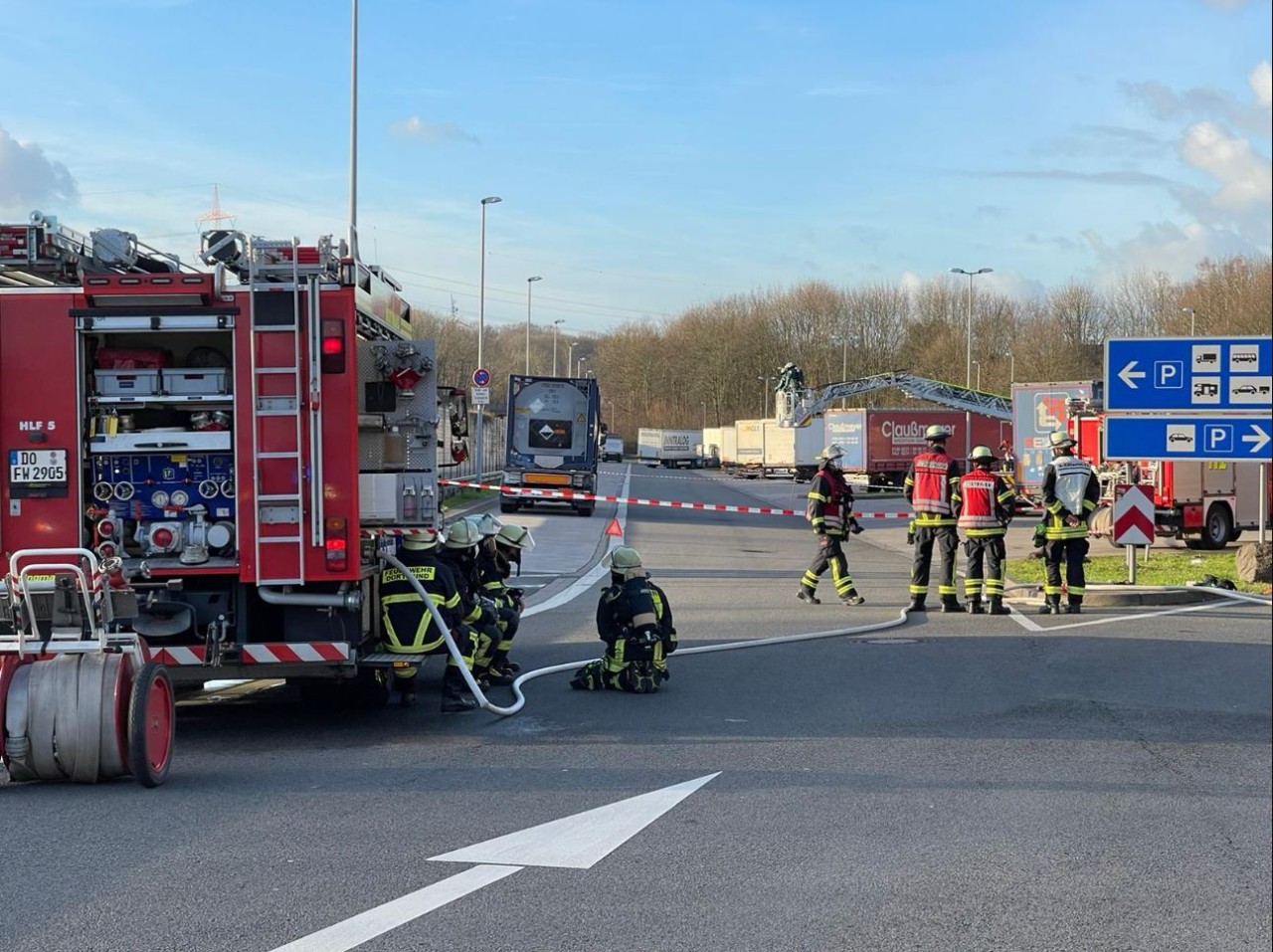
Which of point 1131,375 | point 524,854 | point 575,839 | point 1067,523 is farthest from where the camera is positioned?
point 1067,523

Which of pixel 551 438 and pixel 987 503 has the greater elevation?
pixel 551 438

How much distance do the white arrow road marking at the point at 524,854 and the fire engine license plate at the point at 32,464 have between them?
3.78 m

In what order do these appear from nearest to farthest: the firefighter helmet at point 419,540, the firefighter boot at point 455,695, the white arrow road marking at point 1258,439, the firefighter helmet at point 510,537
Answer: the white arrow road marking at point 1258,439 < the firefighter helmet at point 419,540 < the firefighter boot at point 455,695 < the firefighter helmet at point 510,537

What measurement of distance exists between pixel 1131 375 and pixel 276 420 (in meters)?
5.20

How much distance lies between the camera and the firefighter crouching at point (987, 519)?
13773 mm

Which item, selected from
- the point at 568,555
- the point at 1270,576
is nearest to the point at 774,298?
the point at 1270,576

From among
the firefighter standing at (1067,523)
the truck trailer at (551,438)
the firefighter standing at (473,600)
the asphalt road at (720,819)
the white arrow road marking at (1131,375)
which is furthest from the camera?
the truck trailer at (551,438)

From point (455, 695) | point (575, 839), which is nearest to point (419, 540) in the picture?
point (455, 695)

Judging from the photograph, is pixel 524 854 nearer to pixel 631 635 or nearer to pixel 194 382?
pixel 194 382

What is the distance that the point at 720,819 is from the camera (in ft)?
19.6

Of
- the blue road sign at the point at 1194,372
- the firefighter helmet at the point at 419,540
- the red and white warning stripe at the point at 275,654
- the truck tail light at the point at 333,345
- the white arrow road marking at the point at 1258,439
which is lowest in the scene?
the red and white warning stripe at the point at 275,654

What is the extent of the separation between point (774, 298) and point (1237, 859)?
2817mm

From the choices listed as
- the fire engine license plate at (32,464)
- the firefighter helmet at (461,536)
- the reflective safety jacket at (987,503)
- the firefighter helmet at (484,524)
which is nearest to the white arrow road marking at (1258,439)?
the fire engine license plate at (32,464)

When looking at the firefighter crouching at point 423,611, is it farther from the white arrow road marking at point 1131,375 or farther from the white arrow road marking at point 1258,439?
the white arrow road marking at point 1258,439
